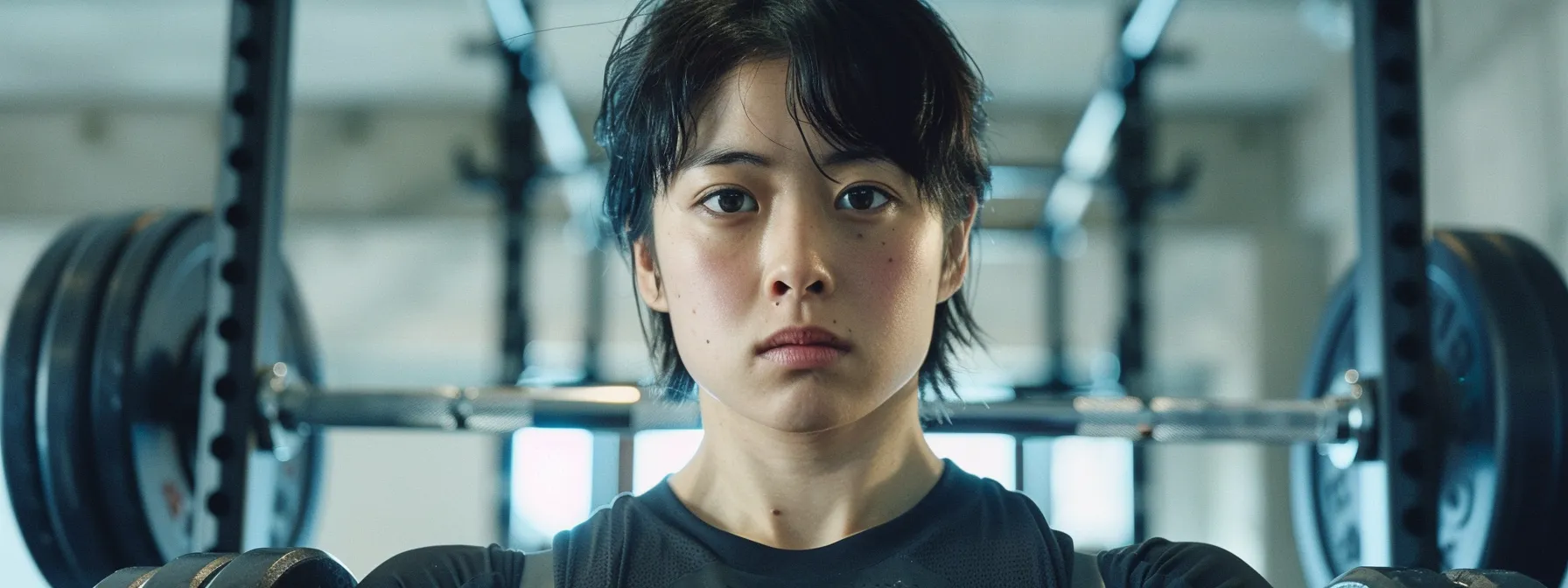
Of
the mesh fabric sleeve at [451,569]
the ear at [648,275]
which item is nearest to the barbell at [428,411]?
the ear at [648,275]

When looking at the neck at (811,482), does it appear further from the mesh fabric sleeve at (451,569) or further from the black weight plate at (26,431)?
the black weight plate at (26,431)

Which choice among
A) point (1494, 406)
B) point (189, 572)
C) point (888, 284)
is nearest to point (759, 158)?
point (888, 284)

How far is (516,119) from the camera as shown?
110 inches

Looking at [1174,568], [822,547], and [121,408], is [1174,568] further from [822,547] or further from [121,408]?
[121,408]

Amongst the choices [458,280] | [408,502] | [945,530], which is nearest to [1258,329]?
[458,280]

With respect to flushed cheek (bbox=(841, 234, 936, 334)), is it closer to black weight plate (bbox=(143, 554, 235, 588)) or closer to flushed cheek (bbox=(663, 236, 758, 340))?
flushed cheek (bbox=(663, 236, 758, 340))

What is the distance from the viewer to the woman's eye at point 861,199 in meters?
0.98

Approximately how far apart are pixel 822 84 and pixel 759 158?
74 millimetres

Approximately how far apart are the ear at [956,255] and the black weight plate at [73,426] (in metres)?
1.02

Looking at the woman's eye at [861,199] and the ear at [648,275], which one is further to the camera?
the ear at [648,275]

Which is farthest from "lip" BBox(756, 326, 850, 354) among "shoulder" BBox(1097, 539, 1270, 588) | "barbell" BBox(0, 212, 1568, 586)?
"barbell" BBox(0, 212, 1568, 586)

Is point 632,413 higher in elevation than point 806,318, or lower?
lower

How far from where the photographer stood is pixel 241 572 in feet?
2.96

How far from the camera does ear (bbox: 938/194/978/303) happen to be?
110cm
